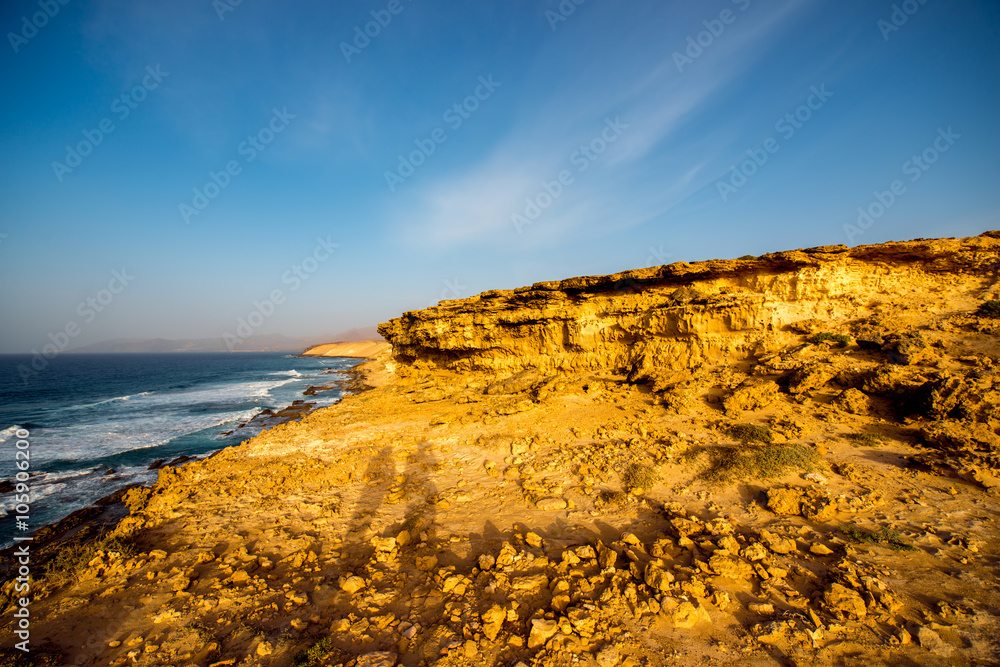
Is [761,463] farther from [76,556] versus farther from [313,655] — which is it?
[76,556]

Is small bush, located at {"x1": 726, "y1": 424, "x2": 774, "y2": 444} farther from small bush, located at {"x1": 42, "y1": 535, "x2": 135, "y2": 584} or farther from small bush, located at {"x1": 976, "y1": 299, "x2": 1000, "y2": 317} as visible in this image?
small bush, located at {"x1": 42, "y1": 535, "x2": 135, "y2": 584}

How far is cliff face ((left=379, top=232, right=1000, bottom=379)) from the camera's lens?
37.1ft

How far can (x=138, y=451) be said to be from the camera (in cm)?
1698

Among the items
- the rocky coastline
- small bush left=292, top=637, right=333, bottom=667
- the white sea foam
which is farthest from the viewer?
the white sea foam

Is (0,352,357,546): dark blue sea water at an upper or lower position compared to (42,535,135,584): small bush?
lower

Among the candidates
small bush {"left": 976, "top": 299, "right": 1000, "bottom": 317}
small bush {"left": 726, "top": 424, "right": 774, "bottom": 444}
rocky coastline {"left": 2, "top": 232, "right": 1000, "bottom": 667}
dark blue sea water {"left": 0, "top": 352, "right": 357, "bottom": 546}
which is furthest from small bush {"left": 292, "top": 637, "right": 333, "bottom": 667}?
small bush {"left": 976, "top": 299, "right": 1000, "bottom": 317}

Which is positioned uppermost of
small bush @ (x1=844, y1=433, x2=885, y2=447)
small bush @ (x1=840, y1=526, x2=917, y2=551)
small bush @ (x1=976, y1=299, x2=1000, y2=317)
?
small bush @ (x1=976, y1=299, x2=1000, y2=317)

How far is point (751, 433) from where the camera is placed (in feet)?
28.8

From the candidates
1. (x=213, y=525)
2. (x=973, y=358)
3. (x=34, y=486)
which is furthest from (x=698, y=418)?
(x=34, y=486)

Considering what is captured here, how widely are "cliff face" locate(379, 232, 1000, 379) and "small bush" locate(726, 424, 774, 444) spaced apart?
3.90m

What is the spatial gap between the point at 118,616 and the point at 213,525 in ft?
8.37

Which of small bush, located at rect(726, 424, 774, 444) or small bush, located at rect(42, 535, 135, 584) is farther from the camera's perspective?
small bush, located at rect(726, 424, 774, 444)

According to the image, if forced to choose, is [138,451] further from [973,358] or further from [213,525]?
[973,358]

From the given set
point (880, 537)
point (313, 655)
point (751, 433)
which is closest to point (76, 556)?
point (313, 655)
